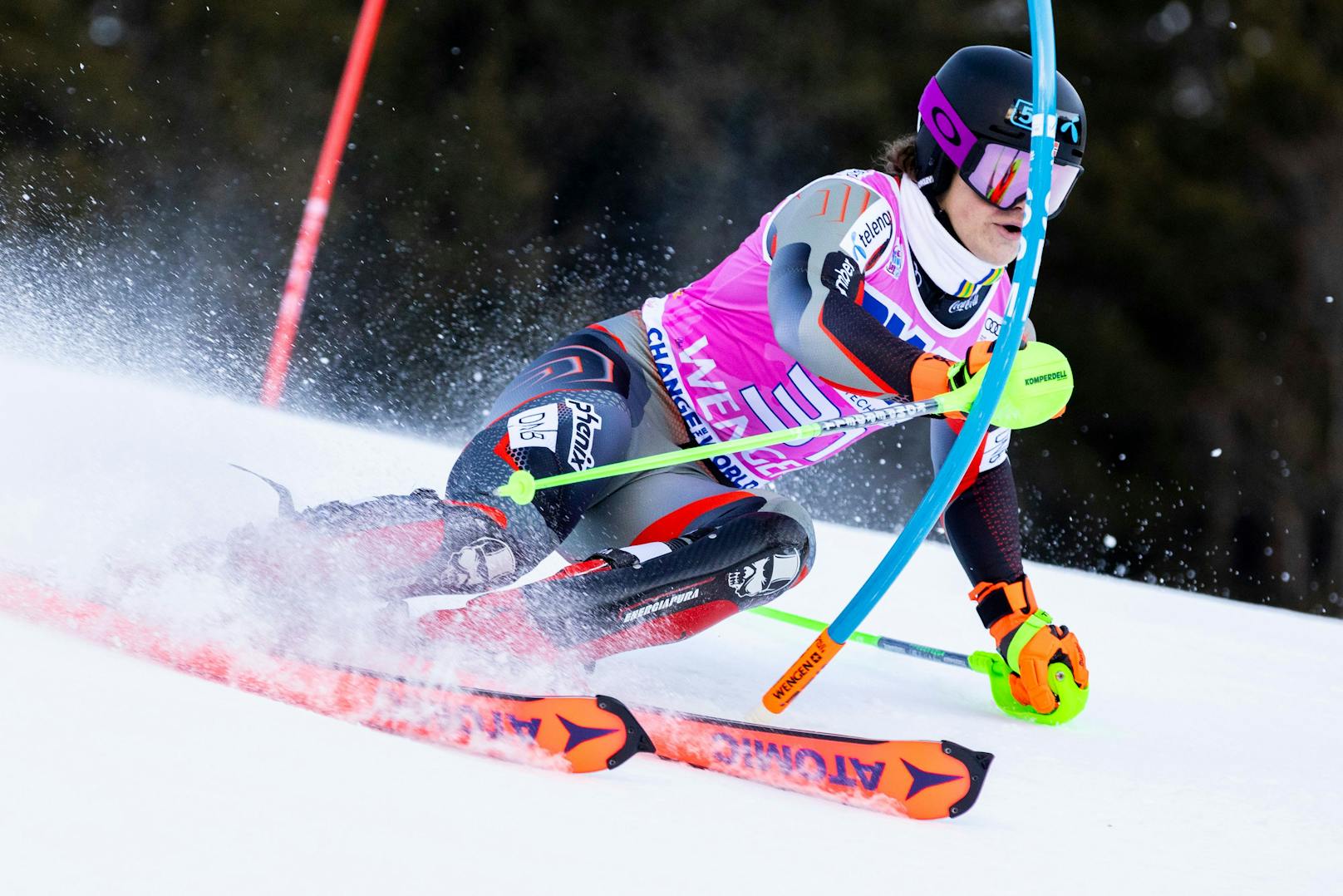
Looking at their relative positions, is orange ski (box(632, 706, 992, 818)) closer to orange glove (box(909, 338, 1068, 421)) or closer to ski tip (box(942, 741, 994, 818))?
ski tip (box(942, 741, 994, 818))

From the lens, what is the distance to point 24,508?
2.30 meters

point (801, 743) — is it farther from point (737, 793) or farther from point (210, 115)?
point (210, 115)

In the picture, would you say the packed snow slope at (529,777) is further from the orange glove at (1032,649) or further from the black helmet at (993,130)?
the black helmet at (993,130)

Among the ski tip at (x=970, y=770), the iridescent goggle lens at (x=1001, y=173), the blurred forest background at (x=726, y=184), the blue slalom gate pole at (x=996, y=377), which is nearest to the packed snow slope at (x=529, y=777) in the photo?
the ski tip at (x=970, y=770)

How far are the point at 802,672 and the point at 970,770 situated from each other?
0.35 metres

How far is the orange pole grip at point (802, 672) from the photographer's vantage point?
6.43 ft

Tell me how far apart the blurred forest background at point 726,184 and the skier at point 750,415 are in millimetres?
8886

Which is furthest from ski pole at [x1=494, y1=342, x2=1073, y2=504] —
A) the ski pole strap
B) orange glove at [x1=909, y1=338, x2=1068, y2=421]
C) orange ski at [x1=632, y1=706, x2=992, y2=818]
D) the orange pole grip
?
the ski pole strap

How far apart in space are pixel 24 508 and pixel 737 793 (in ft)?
4.53

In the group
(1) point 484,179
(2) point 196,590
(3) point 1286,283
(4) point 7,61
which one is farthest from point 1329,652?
(4) point 7,61

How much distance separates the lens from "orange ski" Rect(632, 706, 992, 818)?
168cm

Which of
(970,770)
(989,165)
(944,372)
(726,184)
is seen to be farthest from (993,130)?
(726,184)

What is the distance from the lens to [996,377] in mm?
1757

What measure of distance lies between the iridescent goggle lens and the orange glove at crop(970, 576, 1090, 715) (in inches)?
28.9
